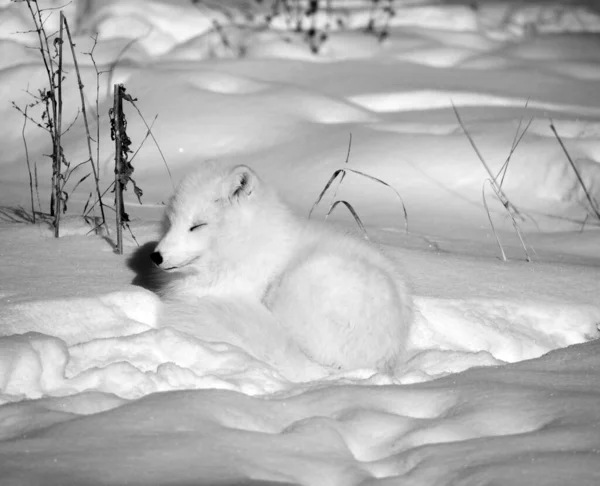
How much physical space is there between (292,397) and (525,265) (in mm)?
1963

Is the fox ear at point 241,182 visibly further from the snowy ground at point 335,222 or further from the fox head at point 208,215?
the snowy ground at point 335,222

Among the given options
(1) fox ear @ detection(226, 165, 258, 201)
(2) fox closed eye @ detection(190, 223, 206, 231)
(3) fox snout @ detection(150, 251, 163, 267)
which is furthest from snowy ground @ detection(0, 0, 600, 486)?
(1) fox ear @ detection(226, 165, 258, 201)

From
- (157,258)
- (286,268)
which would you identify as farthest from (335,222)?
(157,258)

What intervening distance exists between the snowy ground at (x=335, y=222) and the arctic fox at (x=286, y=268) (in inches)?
8.4

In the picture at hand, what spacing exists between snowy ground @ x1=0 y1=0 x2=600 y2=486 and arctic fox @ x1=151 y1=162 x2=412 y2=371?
213mm

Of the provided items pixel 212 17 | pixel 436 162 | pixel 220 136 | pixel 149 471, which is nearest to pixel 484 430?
pixel 149 471

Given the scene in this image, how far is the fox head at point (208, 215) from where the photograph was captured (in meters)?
3.07

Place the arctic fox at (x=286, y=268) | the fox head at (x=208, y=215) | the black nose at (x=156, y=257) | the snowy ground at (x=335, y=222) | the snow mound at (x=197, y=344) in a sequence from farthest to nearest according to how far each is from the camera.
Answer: the fox head at (x=208, y=215) < the black nose at (x=156, y=257) < the arctic fox at (x=286, y=268) < the snow mound at (x=197, y=344) < the snowy ground at (x=335, y=222)

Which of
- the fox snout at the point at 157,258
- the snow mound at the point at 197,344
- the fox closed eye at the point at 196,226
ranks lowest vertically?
the snow mound at the point at 197,344

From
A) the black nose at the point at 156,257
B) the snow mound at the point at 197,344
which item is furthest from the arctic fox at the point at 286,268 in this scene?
the snow mound at the point at 197,344

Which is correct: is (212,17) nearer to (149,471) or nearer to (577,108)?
(577,108)

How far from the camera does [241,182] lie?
10.3 feet

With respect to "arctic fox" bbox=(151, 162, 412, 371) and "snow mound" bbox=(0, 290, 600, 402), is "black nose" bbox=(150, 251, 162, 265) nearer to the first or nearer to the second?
"arctic fox" bbox=(151, 162, 412, 371)

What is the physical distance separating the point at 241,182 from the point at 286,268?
44 centimetres
